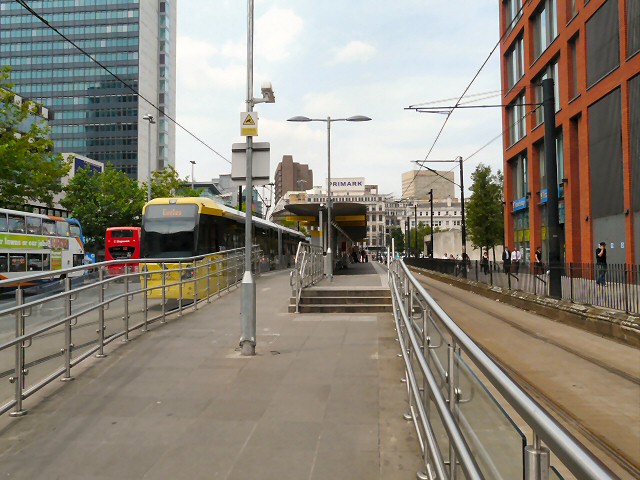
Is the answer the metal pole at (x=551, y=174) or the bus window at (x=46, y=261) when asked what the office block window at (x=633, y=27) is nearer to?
the metal pole at (x=551, y=174)

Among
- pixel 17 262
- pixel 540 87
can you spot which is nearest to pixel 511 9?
pixel 540 87

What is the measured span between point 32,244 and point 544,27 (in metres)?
27.4

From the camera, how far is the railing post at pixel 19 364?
4.97 m

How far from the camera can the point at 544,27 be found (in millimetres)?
28953

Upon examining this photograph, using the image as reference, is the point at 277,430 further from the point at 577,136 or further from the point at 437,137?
the point at 577,136

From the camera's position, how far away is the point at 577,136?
83.7ft

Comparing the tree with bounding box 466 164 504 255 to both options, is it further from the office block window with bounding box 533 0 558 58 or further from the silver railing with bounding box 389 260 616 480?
the silver railing with bounding box 389 260 616 480

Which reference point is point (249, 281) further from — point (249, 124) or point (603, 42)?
point (603, 42)

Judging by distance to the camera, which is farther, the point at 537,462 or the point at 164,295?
the point at 164,295

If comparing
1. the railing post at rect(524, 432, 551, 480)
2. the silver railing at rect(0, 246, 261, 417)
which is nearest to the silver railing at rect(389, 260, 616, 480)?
the railing post at rect(524, 432, 551, 480)

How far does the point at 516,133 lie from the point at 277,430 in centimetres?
3369

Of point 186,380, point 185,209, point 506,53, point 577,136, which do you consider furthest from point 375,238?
point 186,380

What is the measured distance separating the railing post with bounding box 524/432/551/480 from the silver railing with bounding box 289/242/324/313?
1021cm

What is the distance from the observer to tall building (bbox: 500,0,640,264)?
20.2 meters
